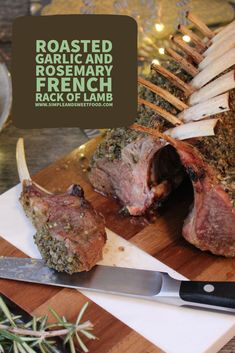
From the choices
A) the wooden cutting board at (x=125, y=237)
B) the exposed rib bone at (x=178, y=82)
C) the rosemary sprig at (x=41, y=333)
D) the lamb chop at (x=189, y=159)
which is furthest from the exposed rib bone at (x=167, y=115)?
the rosemary sprig at (x=41, y=333)

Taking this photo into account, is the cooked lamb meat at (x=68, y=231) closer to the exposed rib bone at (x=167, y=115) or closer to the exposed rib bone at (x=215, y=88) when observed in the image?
the exposed rib bone at (x=167, y=115)

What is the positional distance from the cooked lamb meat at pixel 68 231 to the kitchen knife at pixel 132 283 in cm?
4

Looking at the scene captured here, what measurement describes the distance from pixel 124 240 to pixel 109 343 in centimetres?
38

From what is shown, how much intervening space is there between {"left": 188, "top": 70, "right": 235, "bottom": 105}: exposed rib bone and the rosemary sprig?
0.67 metres

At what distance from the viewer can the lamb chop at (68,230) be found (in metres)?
1.89

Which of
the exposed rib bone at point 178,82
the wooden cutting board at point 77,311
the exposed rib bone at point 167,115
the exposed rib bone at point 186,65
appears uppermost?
the exposed rib bone at point 186,65

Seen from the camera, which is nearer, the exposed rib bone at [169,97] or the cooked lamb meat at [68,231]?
the cooked lamb meat at [68,231]

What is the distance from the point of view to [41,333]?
1.73 metres

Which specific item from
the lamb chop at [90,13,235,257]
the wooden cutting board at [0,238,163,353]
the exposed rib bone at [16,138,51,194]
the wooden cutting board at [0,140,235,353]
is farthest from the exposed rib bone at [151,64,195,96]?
the wooden cutting board at [0,238,163,353]

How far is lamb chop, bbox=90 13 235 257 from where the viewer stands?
192cm

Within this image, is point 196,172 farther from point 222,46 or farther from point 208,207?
point 222,46

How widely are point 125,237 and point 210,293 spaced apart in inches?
14.6

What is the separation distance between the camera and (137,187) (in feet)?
6.87

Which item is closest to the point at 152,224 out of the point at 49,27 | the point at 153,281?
the point at 153,281
